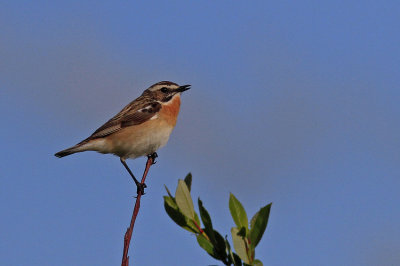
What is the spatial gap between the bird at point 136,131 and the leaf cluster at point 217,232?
9902 millimetres

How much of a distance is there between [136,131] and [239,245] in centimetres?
1099

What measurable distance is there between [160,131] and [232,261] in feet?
35.6

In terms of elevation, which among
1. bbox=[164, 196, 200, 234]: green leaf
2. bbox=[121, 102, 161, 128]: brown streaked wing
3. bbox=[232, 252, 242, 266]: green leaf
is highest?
bbox=[121, 102, 161, 128]: brown streaked wing

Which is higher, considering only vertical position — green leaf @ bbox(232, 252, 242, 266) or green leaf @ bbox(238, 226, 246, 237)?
green leaf @ bbox(238, 226, 246, 237)

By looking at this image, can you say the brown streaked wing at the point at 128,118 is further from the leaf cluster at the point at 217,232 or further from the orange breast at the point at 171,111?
the leaf cluster at the point at 217,232

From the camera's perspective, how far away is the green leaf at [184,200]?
10.9 ft

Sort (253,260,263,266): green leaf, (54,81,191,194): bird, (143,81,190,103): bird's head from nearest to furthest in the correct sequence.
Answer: (253,260,263,266): green leaf, (54,81,191,194): bird, (143,81,190,103): bird's head

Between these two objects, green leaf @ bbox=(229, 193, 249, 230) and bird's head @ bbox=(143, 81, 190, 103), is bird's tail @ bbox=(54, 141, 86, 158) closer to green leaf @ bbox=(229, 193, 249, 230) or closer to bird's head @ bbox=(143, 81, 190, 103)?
bird's head @ bbox=(143, 81, 190, 103)

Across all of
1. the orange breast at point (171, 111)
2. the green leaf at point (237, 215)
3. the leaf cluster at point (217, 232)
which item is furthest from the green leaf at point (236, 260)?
the orange breast at point (171, 111)

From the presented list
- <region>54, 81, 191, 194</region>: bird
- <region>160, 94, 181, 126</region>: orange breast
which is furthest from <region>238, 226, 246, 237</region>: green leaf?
<region>160, 94, 181, 126</region>: orange breast

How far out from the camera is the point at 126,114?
582 inches

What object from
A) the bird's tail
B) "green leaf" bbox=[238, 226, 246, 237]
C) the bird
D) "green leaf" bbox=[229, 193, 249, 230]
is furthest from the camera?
the bird

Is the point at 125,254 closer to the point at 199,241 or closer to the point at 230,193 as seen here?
the point at 199,241

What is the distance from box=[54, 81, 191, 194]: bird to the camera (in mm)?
13688
